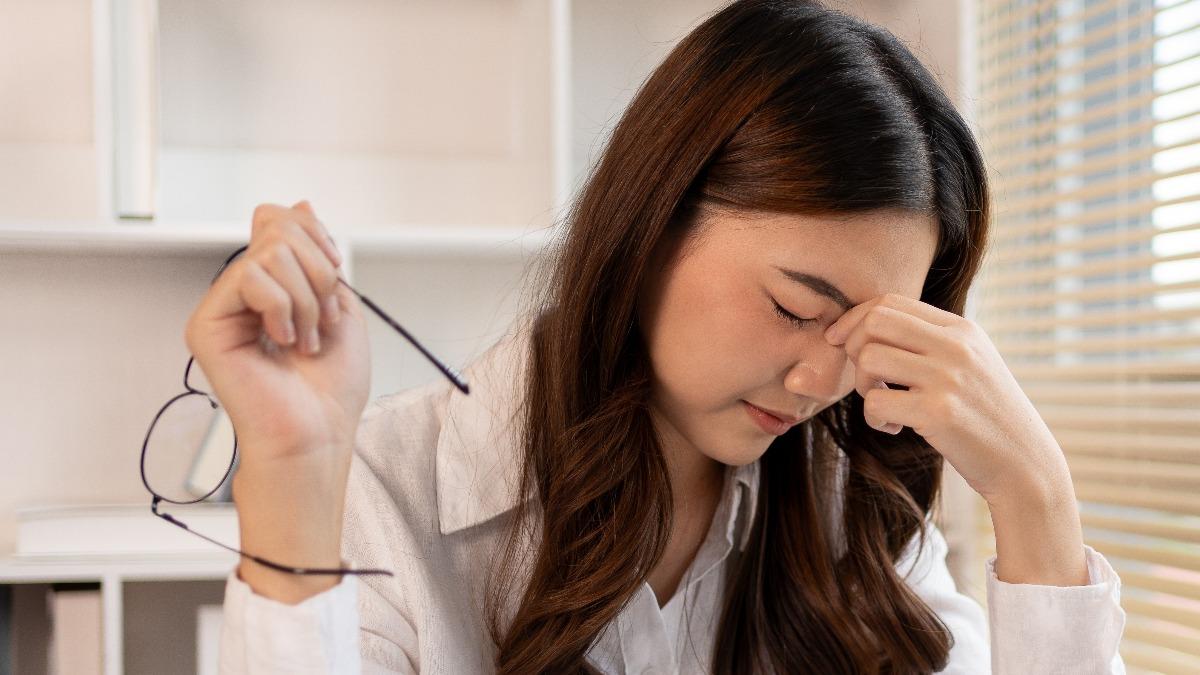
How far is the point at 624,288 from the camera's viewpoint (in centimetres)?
103

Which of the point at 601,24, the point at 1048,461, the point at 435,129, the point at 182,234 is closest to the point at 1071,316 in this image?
the point at 1048,461

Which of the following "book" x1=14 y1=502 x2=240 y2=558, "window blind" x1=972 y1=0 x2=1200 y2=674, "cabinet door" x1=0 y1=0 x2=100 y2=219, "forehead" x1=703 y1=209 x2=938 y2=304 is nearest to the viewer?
"forehead" x1=703 y1=209 x2=938 y2=304

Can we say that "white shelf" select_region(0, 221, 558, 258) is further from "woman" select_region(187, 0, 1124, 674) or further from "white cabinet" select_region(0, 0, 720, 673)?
"woman" select_region(187, 0, 1124, 674)

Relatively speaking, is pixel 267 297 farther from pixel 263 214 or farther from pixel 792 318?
pixel 792 318

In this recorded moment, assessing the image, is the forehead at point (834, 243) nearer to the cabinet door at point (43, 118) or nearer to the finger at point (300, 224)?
the finger at point (300, 224)

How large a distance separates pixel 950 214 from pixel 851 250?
0.52ft

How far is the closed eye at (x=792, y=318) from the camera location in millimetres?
973

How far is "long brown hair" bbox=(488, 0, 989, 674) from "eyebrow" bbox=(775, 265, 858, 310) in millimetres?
56

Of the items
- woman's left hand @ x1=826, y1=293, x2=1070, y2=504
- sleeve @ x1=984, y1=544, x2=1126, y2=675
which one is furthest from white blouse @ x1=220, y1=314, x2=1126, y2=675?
woman's left hand @ x1=826, y1=293, x2=1070, y2=504

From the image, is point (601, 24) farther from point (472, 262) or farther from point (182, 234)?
point (182, 234)

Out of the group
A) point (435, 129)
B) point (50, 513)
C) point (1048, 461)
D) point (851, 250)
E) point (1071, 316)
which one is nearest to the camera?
point (851, 250)

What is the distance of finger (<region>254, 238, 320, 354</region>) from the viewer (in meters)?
0.73

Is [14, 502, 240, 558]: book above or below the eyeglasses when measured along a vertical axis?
below

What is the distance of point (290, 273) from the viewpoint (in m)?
0.73
